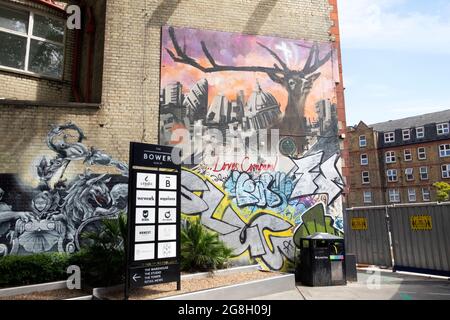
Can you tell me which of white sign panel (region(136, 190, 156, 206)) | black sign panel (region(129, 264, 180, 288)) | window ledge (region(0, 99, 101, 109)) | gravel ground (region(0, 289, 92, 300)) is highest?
window ledge (region(0, 99, 101, 109))

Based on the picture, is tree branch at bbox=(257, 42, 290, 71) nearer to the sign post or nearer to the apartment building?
the sign post

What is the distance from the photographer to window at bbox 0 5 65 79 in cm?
1091

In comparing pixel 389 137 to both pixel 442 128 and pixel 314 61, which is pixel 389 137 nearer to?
pixel 442 128

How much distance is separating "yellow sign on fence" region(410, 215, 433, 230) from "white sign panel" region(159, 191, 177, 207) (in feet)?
26.3

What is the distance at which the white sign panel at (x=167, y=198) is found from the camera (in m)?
7.35

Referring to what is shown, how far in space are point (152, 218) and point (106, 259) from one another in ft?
4.75

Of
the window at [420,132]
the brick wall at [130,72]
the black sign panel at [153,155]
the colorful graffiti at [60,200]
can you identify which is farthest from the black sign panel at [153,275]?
the window at [420,132]

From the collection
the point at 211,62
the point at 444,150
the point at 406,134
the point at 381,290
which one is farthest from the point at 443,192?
the point at 211,62

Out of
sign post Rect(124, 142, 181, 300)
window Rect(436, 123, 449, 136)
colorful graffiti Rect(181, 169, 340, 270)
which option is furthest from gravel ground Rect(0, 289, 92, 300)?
window Rect(436, 123, 449, 136)

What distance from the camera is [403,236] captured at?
1167 centimetres

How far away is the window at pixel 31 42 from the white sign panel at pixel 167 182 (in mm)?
6505

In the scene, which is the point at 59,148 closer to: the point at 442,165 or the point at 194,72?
the point at 194,72

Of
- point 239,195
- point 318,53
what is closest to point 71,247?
point 239,195

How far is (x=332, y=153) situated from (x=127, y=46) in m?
7.28
